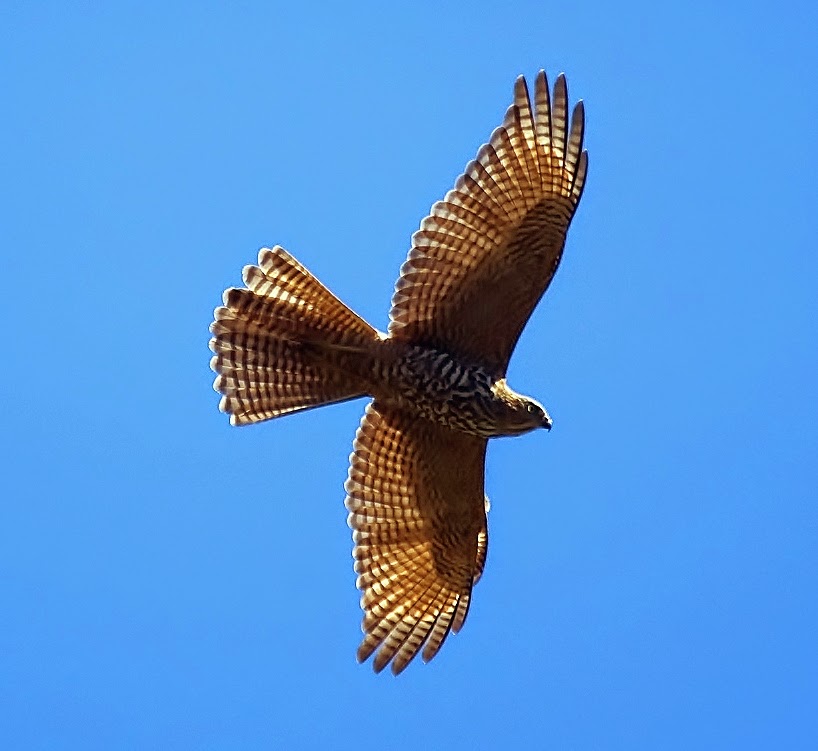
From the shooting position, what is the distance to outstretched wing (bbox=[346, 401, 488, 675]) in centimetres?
1376

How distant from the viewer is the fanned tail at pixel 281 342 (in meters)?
13.1

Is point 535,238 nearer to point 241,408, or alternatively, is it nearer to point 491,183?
point 491,183

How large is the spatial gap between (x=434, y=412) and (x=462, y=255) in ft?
4.48

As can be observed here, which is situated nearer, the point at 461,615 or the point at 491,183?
the point at 491,183

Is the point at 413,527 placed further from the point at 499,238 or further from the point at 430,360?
the point at 499,238

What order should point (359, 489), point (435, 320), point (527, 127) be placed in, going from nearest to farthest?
point (527, 127), point (435, 320), point (359, 489)

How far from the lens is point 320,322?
1313 centimetres

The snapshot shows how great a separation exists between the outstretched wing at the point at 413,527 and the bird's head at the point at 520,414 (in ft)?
2.34

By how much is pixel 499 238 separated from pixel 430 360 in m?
1.16

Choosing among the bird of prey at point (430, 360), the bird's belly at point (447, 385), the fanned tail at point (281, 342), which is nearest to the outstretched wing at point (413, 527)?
the bird of prey at point (430, 360)

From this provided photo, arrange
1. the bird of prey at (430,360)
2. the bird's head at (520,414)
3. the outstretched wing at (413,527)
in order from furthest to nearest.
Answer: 1. the outstretched wing at (413,527)
2. the bird's head at (520,414)
3. the bird of prey at (430,360)

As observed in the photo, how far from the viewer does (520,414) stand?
13.0 meters

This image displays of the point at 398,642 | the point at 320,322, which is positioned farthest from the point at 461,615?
the point at 320,322

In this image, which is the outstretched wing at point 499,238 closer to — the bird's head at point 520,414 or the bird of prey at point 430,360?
the bird of prey at point 430,360
